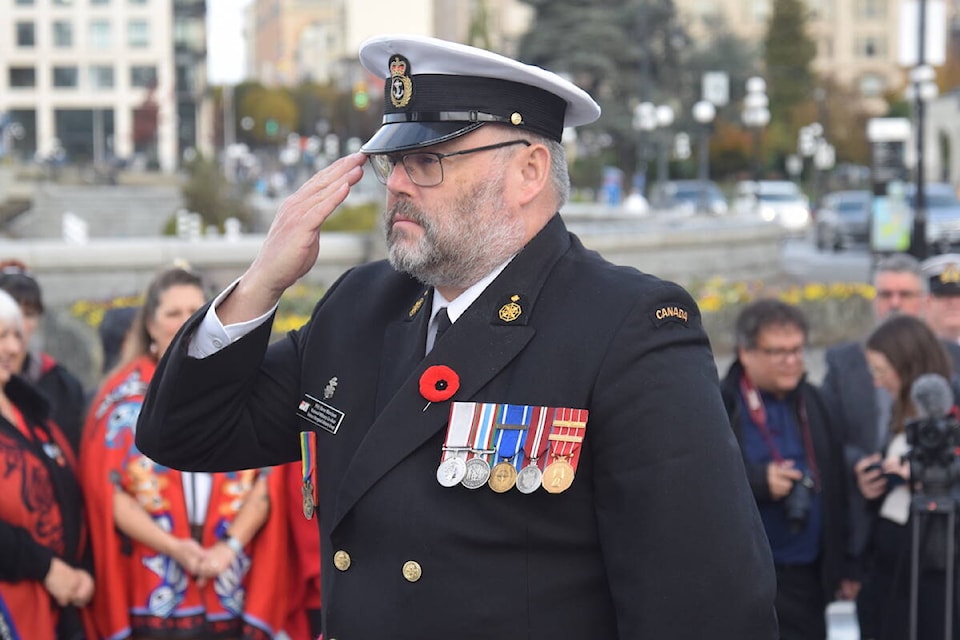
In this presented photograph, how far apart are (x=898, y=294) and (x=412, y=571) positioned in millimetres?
5002

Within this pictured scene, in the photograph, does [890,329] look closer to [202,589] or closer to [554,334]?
[202,589]

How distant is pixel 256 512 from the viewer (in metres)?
4.92

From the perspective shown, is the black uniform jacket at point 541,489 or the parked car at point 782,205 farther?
the parked car at point 782,205

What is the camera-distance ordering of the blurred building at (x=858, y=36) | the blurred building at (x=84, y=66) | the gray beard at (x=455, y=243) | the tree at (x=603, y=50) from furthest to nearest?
the blurred building at (x=858, y=36), the blurred building at (x=84, y=66), the tree at (x=603, y=50), the gray beard at (x=455, y=243)

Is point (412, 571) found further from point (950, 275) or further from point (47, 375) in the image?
point (950, 275)

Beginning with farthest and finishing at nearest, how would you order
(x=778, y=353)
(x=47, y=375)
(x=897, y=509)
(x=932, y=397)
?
1. (x=47, y=375)
2. (x=897, y=509)
3. (x=778, y=353)
4. (x=932, y=397)

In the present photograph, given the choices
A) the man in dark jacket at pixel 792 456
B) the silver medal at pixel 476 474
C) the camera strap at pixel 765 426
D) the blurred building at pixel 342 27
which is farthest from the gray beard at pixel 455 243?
the blurred building at pixel 342 27

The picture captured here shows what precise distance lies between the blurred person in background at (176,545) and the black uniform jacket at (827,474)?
65.3 inches

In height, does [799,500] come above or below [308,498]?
below

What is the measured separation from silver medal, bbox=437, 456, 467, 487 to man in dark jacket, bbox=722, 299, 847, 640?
273cm

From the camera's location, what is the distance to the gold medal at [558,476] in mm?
2514

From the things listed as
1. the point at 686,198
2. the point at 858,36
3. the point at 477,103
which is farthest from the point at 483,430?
the point at 858,36

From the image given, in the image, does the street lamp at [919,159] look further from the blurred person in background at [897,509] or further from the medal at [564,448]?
the medal at [564,448]

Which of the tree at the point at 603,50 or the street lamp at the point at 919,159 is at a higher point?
the tree at the point at 603,50
